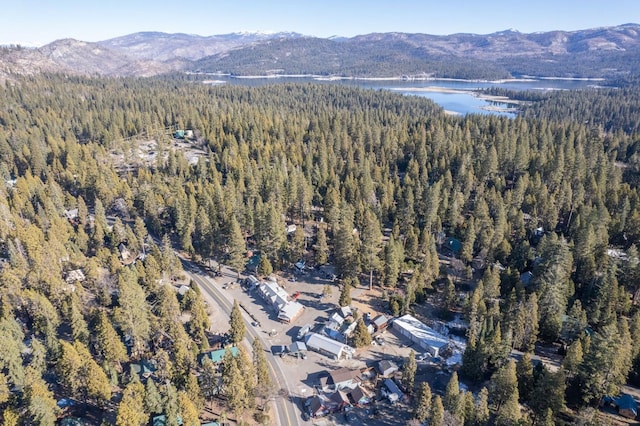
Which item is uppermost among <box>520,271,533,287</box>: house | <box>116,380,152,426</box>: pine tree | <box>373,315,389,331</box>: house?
<box>116,380,152,426</box>: pine tree

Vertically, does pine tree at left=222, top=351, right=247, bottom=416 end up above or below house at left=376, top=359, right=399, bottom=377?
above

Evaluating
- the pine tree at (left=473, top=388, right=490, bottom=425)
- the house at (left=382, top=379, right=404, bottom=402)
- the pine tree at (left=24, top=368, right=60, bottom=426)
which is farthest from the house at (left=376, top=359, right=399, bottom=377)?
the pine tree at (left=24, top=368, right=60, bottom=426)

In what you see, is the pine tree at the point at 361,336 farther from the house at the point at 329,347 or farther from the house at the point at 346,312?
the house at the point at 346,312

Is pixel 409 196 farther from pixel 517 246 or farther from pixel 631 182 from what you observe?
pixel 631 182

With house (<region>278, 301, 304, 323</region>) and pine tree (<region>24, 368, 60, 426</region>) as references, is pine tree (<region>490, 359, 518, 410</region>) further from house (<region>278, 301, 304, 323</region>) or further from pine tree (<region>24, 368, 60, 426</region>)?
pine tree (<region>24, 368, 60, 426</region>)

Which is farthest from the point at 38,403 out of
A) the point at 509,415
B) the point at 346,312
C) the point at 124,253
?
the point at 509,415

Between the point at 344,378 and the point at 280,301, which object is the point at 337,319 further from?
the point at 344,378
